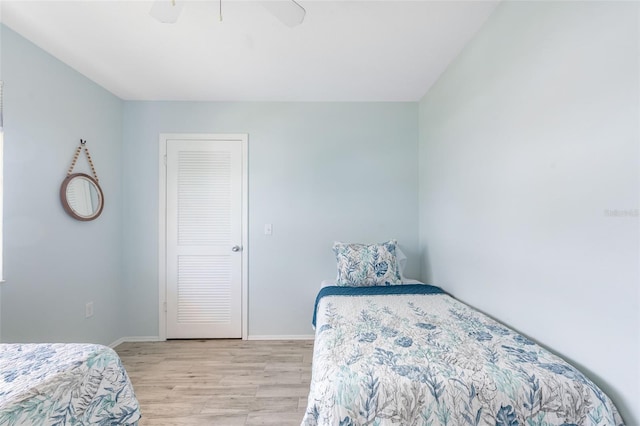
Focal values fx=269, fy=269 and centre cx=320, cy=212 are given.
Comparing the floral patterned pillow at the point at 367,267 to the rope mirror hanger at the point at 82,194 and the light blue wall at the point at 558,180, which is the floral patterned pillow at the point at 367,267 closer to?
the light blue wall at the point at 558,180

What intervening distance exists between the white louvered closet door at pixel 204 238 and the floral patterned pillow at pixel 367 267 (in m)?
1.10

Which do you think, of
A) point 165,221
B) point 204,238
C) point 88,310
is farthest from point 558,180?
point 88,310

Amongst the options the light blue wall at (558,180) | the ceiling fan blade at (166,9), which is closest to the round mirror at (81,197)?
the ceiling fan blade at (166,9)

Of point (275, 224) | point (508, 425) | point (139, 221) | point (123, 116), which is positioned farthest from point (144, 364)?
point (508, 425)

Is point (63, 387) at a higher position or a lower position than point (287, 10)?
lower

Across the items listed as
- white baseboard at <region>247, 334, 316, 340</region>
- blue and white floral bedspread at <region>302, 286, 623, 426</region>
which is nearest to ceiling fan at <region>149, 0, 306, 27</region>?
blue and white floral bedspread at <region>302, 286, 623, 426</region>

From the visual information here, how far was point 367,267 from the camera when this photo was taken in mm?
2352

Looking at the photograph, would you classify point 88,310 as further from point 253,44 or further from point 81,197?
point 253,44

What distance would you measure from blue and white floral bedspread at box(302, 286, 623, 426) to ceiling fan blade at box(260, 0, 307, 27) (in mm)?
1575

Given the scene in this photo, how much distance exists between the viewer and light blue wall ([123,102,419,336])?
9.01 feet

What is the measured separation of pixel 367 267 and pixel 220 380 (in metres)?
1.45

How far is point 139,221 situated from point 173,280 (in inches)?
27.3

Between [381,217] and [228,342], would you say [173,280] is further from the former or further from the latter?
[381,217]

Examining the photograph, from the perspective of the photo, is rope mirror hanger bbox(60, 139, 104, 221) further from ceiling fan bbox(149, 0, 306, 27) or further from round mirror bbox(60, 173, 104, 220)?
ceiling fan bbox(149, 0, 306, 27)
